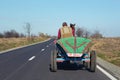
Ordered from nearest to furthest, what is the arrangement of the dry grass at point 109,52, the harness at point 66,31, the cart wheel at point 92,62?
the cart wheel at point 92,62 → the harness at point 66,31 → the dry grass at point 109,52

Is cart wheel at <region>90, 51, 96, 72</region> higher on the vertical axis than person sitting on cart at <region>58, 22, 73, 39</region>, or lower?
lower

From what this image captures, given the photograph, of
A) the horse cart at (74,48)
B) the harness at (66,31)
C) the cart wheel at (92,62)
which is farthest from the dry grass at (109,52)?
the horse cart at (74,48)

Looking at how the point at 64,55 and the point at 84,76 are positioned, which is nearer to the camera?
the point at 84,76

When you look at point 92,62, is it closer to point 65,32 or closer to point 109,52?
point 65,32

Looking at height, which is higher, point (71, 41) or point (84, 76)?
point (71, 41)

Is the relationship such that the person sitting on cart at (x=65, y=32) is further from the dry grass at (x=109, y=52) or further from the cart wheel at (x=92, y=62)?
the dry grass at (x=109, y=52)

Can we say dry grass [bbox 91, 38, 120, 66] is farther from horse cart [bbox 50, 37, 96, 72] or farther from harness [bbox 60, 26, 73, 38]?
horse cart [bbox 50, 37, 96, 72]

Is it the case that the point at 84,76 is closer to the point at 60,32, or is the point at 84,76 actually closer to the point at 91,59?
the point at 91,59

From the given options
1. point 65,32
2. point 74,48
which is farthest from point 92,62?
point 65,32

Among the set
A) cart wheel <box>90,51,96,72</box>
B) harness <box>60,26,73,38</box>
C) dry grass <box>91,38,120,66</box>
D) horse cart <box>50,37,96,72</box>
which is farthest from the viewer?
dry grass <box>91,38,120,66</box>

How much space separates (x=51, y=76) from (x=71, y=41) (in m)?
2.00

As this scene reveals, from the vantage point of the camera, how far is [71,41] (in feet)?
43.3

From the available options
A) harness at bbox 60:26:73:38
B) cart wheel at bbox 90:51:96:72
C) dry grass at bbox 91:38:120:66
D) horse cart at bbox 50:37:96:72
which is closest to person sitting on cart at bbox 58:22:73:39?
harness at bbox 60:26:73:38

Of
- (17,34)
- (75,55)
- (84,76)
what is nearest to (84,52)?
(75,55)
